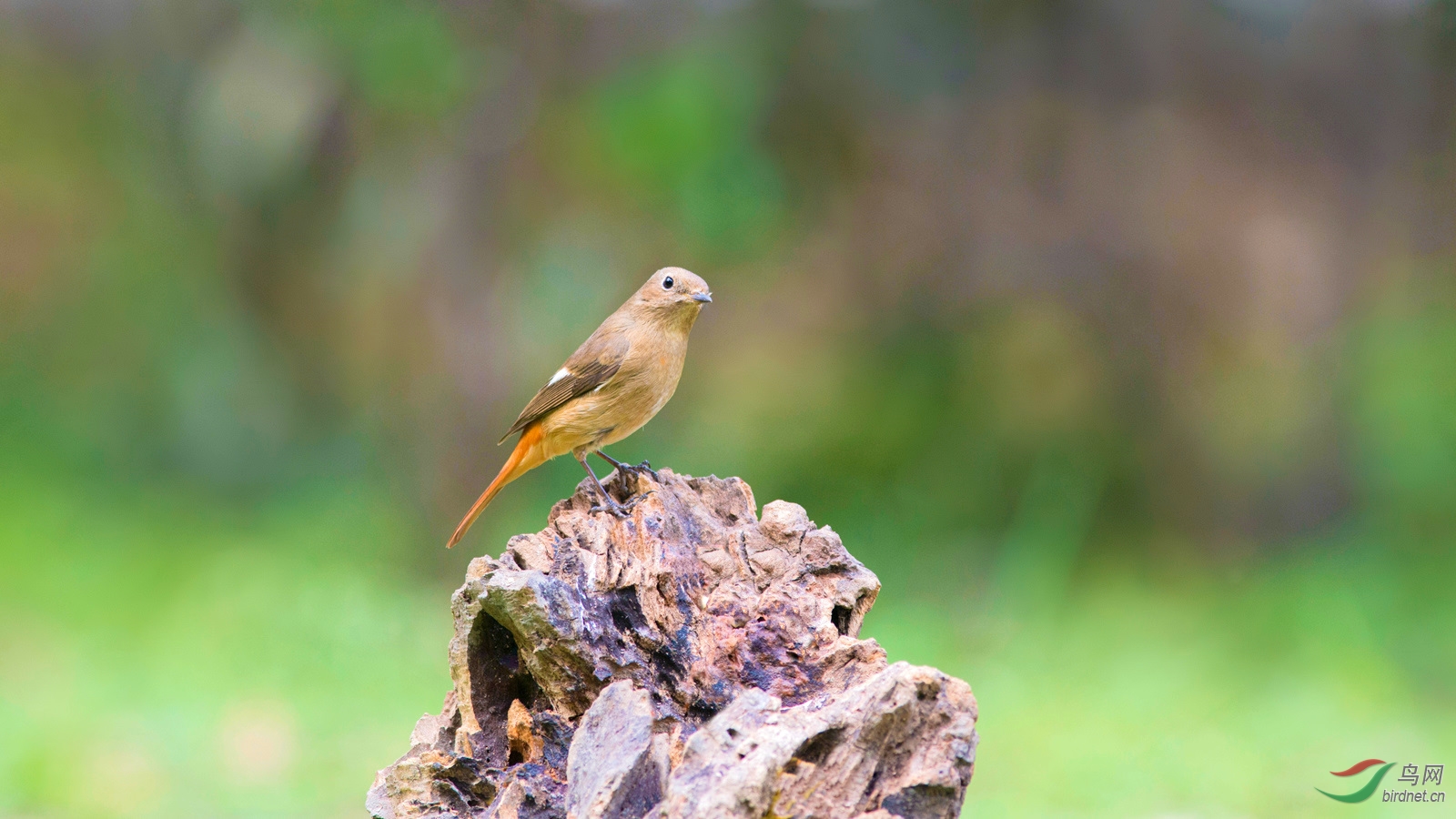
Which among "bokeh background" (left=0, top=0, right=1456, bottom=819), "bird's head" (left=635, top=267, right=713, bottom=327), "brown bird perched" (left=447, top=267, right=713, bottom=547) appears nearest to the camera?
"brown bird perched" (left=447, top=267, right=713, bottom=547)

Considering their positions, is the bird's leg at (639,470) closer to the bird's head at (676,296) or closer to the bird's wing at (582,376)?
the bird's wing at (582,376)

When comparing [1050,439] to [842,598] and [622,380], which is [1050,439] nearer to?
[622,380]

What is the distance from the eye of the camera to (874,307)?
741 centimetres

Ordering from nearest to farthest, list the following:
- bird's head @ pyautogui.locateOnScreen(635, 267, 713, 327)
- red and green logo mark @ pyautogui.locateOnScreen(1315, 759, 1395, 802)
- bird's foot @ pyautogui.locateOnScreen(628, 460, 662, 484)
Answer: bird's foot @ pyautogui.locateOnScreen(628, 460, 662, 484)
bird's head @ pyautogui.locateOnScreen(635, 267, 713, 327)
red and green logo mark @ pyautogui.locateOnScreen(1315, 759, 1395, 802)

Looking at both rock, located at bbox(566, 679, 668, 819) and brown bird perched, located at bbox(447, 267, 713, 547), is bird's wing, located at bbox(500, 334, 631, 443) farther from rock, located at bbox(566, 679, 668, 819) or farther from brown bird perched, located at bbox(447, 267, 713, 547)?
rock, located at bbox(566, 679, 668, 819)

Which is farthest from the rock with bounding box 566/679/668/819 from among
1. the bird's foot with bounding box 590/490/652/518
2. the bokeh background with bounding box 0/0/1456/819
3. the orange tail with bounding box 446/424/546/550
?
the bokeh background with bounding box 0/0/1456/819

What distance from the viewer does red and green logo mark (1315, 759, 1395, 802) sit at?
430cm

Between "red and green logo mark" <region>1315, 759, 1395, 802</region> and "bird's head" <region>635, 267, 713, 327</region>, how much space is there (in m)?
3.07

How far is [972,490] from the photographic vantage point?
7.02 meters

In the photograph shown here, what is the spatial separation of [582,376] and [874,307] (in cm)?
389

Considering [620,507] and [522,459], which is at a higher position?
[522,459]

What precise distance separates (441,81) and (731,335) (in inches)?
99.3

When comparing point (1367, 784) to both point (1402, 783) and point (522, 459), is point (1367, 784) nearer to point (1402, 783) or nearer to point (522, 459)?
point (1402, 783)

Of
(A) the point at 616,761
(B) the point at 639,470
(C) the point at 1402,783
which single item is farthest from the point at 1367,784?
(A) the point at 616,761
